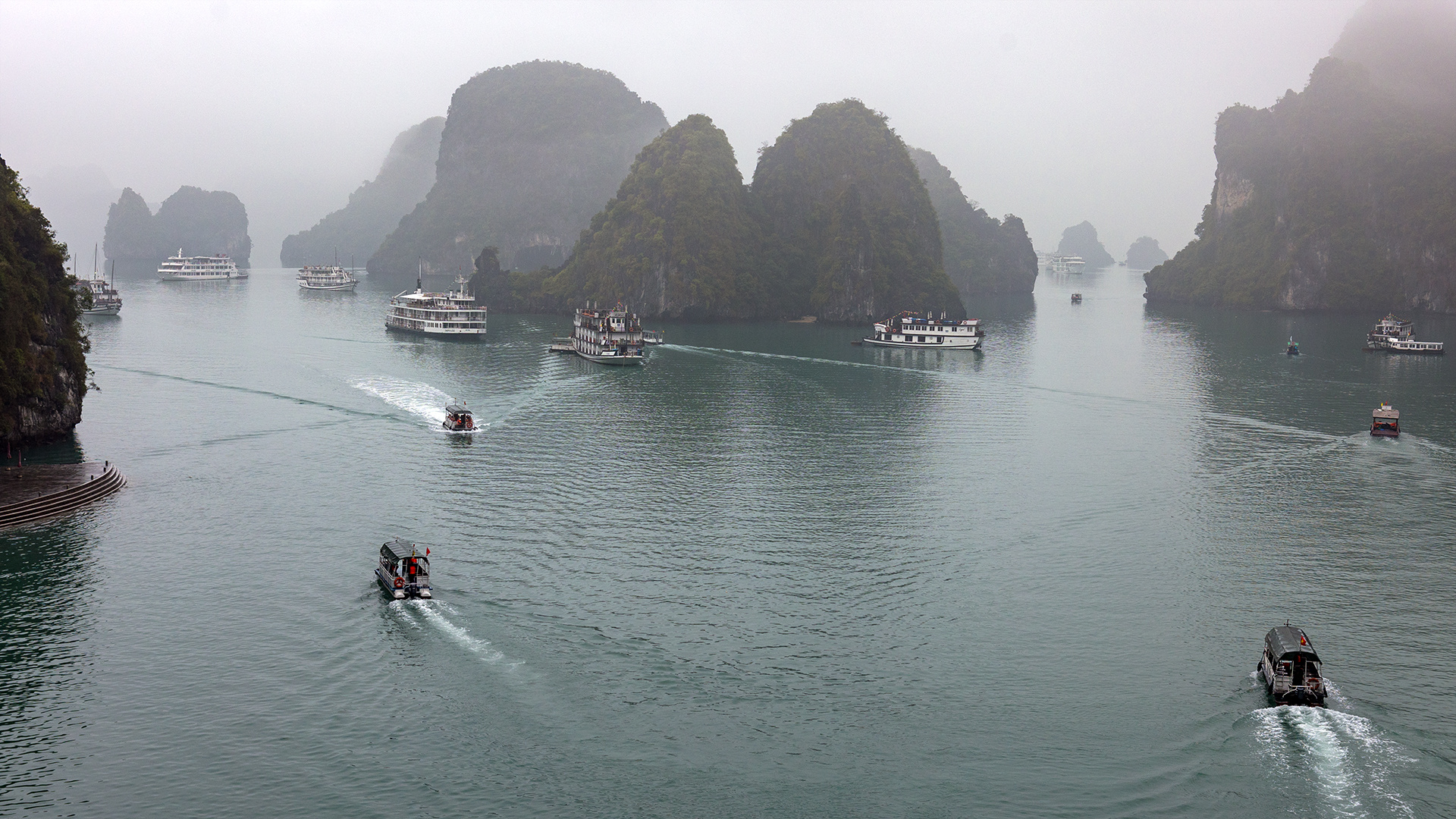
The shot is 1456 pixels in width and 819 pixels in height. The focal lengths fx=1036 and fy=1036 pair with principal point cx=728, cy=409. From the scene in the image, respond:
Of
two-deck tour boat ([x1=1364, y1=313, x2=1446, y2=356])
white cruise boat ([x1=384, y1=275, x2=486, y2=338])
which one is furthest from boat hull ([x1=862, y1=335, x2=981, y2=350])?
white cruise boat ([x1=384, y1=275, x2=486, y2=338])

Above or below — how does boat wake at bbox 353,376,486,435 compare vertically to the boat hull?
below

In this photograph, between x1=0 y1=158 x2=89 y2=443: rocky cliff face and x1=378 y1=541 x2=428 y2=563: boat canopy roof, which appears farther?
x1=0 y1=158 x2=89 y2=443: rocky cliff face

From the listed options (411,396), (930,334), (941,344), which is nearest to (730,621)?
(411,396)

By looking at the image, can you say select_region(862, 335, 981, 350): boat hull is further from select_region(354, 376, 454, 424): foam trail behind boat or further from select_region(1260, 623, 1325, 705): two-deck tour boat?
select_region(1260, 623, 1325, 705): two-deck tour boat

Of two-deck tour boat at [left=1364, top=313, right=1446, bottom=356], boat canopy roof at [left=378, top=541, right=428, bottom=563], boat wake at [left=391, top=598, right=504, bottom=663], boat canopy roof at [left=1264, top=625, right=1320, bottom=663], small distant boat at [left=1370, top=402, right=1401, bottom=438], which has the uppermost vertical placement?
two-deck tour boat at [left=1364, top=313, right=1446, bottom=356]

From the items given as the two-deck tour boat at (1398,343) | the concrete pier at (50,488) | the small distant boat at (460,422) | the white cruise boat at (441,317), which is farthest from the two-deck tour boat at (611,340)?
the two-deck tour boat at (1398,343)

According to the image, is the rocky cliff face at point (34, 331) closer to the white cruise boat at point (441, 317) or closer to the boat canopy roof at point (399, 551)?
the boat canopy roof at point (399, 551)

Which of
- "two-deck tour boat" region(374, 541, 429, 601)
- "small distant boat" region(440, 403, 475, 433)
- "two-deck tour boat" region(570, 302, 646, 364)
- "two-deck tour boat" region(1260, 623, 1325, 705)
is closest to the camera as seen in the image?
"two-deck tour boat" region(1260, 623, 1325, 705)
